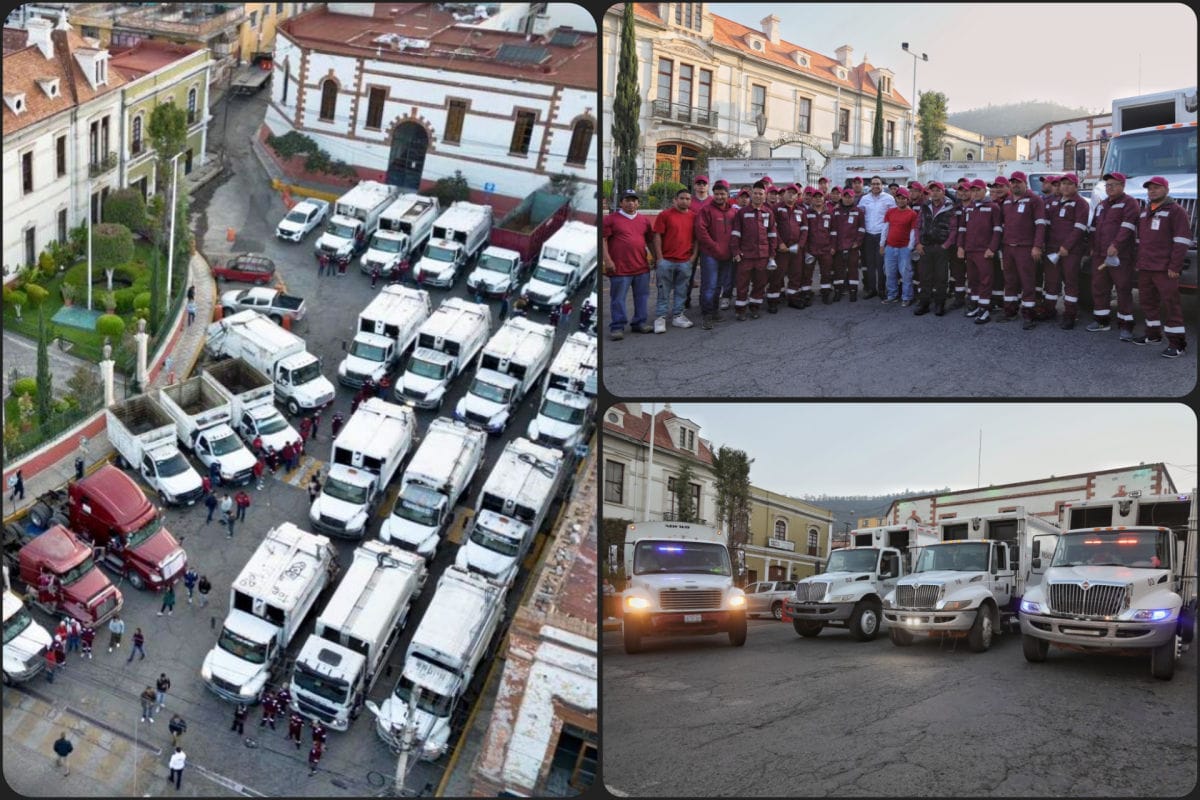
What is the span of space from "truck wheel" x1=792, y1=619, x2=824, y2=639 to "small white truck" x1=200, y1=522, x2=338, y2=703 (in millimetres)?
9119

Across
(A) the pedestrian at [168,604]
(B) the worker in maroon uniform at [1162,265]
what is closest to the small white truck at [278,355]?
(A) the pedestrian at [168,604]

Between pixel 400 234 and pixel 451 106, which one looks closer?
pixel 400 234

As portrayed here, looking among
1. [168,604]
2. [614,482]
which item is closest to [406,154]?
[168,604]

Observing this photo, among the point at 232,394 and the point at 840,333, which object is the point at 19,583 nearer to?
the point at 232,394

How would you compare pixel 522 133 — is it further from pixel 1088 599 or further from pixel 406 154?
pixel 1088 599

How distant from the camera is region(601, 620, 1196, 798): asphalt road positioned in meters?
13.0

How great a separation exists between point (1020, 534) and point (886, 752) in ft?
16.8

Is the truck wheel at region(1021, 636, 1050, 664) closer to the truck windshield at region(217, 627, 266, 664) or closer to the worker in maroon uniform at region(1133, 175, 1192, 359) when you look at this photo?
the worker in maroon uniform at region(1133, 175, 1192, 359)

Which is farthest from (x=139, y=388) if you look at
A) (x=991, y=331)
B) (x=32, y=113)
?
(x=991, y=331)

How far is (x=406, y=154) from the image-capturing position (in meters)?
38.8

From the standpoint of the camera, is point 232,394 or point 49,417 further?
point 232,394

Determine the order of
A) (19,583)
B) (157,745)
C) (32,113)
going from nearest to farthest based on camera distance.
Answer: (157,745), (19,583), (32,113)

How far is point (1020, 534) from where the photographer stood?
17438 millimetres

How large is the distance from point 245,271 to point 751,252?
20.2m
